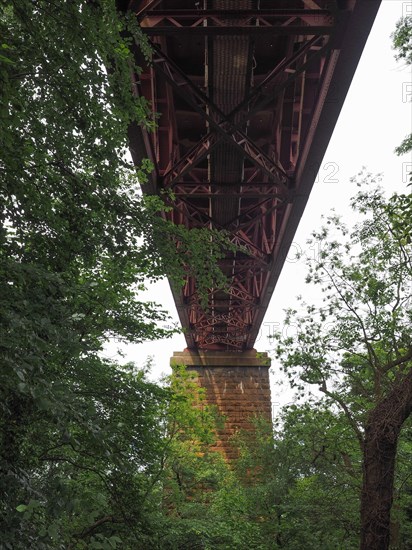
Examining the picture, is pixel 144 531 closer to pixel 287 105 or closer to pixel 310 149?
pixel 310 149

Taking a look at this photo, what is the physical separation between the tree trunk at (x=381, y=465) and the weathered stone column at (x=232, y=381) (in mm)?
15654

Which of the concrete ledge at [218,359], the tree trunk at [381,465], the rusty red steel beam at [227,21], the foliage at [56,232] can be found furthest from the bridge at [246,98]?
the concrete ledge at [218,359]

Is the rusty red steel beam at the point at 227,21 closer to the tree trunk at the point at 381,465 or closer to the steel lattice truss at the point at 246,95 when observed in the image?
the steel lattice truss at the point at 246,95

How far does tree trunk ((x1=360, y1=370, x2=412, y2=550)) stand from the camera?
7.89m

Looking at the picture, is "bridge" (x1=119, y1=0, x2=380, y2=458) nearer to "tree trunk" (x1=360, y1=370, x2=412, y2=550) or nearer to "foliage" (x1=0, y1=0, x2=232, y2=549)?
"foliage" (x1=0, y1=0, x2=232, y2=549)

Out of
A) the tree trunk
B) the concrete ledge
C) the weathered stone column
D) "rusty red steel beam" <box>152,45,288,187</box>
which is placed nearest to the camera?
"rusty red steel beam" <box>152,45,288,187</box>

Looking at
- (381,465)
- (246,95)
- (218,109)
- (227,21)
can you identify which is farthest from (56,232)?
(381,465)

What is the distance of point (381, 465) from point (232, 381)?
52.9ft

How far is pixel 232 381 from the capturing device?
24.1 metres

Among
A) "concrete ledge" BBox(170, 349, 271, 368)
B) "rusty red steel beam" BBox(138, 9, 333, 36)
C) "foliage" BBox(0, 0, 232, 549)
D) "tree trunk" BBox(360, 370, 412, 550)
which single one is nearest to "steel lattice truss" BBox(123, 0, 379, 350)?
"rusty red steel beam" BBox(138, 9, 333, 36)

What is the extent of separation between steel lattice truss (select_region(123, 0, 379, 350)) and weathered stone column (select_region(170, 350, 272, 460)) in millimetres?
11362

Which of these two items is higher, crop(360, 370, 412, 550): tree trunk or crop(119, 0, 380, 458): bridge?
crop(119, 0, 380, 458): bridge

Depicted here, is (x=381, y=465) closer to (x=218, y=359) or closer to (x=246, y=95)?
(x=246, y=95)

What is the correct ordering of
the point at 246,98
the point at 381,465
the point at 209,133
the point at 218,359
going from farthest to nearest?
the point at 218,359
the point at 209,133
the point at 381,465
the point at 246,98
